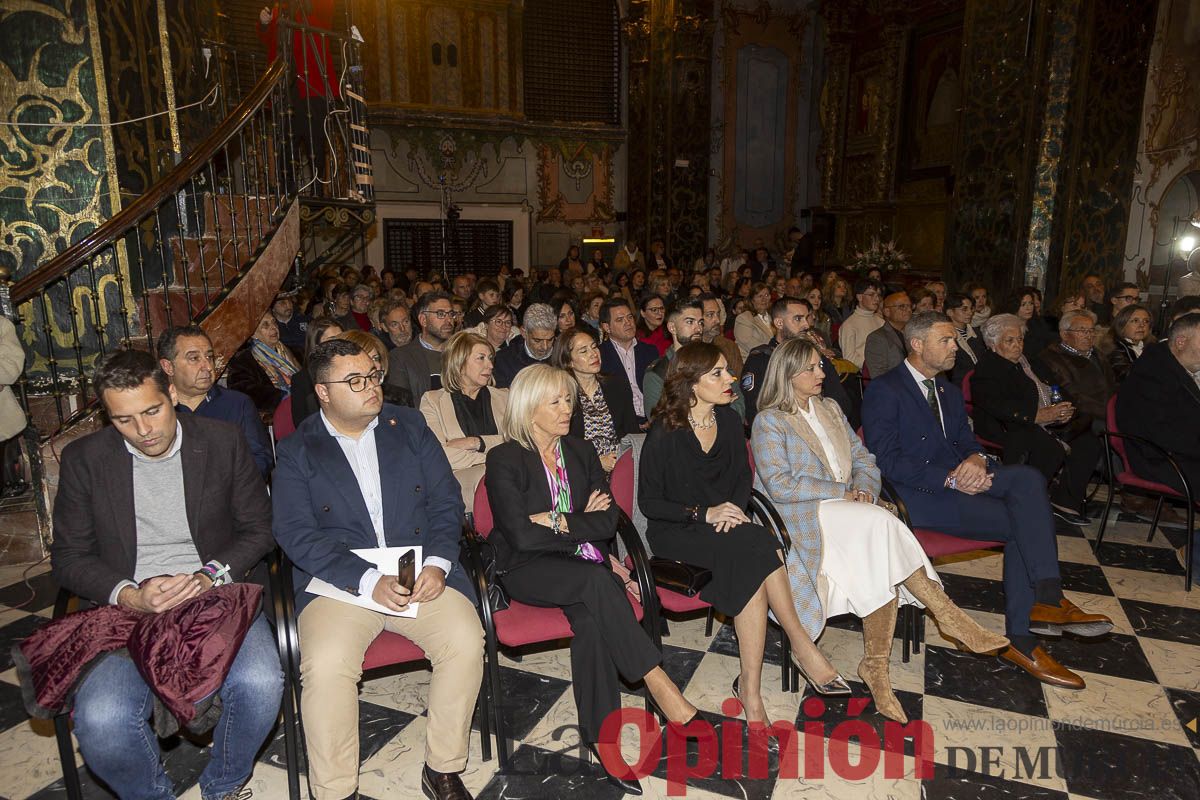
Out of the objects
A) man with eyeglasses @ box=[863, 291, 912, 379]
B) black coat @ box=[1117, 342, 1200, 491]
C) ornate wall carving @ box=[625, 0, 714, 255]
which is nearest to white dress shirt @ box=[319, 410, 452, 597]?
black coat @ box=[1117, 342, 1200, 491]

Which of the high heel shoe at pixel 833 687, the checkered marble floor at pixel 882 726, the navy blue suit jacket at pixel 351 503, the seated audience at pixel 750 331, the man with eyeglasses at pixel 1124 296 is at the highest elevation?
the man with eyeglasses at pixel 1124 296

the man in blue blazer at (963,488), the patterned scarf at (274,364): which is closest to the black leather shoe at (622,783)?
the man in blue blazer at (963,488)

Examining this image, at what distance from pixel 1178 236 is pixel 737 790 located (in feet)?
29.3

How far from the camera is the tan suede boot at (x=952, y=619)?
2.85 meters

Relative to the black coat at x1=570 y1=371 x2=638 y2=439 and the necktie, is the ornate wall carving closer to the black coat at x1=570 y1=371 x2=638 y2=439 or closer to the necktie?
the black coat at x1=570 y1=371 x2=638 y2=439

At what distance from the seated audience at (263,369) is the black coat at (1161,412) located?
485 centimetres

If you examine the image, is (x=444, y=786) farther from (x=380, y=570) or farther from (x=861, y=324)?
(x=861, y=324)

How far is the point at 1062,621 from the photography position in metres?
3.16

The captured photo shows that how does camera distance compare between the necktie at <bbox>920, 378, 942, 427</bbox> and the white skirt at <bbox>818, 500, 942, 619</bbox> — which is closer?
the white skirt at <bbox>818, 500, 942, 619</bbox>

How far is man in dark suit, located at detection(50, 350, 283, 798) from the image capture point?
212 cm

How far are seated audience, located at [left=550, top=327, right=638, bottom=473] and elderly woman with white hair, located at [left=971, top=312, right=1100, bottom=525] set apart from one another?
2.21 m

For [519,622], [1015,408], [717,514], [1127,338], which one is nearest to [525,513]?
[519,622]

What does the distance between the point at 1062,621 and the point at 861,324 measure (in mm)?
3665

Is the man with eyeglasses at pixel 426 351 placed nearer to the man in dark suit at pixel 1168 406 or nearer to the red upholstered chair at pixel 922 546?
the red upholstered chair at pixel 922 546
